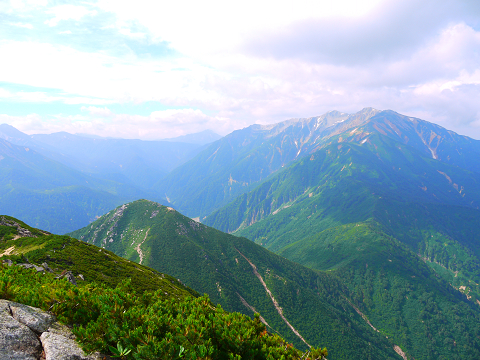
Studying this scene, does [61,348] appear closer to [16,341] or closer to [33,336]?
[33,336]

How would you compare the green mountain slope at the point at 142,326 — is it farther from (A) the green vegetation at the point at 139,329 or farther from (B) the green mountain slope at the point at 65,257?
(B) the green mountain slope at the point at 65,257

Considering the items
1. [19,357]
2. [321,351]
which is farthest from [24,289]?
[321,351]

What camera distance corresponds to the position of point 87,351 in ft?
52.6

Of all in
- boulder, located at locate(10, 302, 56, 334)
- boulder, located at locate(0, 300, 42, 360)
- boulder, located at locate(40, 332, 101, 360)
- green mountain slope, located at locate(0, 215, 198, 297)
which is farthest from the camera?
green mountain slope, located at locate(0, 215, 198, 297)

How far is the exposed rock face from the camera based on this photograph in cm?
1488

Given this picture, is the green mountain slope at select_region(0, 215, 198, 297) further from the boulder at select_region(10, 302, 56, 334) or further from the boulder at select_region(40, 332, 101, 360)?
the boulder at select_region(40, 332, 101, 360)

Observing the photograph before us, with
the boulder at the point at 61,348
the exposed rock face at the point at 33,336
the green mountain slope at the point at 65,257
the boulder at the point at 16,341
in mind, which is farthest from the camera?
the green mountain slope at the point at 65,257

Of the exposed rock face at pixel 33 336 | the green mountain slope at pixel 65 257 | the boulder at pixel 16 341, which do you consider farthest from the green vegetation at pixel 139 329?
the green mountain slope at pixel 65 257

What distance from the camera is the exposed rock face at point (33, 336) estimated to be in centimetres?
1488

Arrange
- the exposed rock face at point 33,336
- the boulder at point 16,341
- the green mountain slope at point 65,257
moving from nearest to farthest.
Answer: the boulder at point 16,341
the exposed rock face at point 33,336
the green mountain slope at point 65,257

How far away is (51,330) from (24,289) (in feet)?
19.9

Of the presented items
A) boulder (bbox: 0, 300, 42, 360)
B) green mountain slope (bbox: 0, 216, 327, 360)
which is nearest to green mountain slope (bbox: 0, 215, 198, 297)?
green mountain slope (bbox: 0, 216, 327, 360)

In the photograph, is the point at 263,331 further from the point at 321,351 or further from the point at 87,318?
the point at 87,318

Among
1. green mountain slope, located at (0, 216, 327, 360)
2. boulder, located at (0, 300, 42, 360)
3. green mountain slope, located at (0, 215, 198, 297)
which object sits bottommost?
green mountain slope, located at (0, 215, 198, 297)
